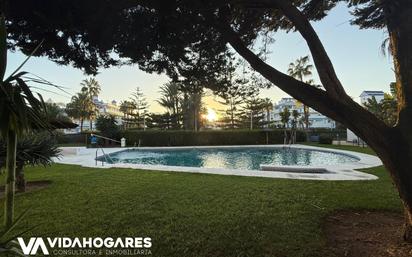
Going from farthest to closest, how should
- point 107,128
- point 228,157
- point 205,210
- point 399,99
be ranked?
point 107,128, point 228,157, point 205,210, point 399,99

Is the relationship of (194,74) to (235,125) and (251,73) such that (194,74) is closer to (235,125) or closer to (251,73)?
(251,73)

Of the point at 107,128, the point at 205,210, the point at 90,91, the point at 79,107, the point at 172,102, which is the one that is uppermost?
the point at 90,91

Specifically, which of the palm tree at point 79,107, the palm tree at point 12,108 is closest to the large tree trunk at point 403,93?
the palm tree at point 12,108

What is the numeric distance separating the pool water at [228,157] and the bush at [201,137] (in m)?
3.00

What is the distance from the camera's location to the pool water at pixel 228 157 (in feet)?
49.9

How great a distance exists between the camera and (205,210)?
16.7 feet

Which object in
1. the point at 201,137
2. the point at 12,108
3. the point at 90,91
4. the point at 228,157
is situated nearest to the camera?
the point at 12,108

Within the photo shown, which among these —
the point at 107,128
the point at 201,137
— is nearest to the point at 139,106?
the point at 107,128

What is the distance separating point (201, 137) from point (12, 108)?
22.7 m

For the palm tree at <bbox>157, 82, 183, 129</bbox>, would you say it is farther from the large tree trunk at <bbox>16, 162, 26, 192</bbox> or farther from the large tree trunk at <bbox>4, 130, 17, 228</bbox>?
the large tree trunk at <bbox>4, 130, 17, 228</bbox>

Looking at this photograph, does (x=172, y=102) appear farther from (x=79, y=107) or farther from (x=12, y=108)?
(x=12, y=108)

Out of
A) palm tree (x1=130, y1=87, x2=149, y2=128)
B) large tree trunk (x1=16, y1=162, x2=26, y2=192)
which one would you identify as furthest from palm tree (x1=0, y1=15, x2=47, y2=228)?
palm tree (x1=130, y1=87, x2=149, y2=128)

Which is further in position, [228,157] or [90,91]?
[90,91]

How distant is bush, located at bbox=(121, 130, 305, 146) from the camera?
2388 centimetres
